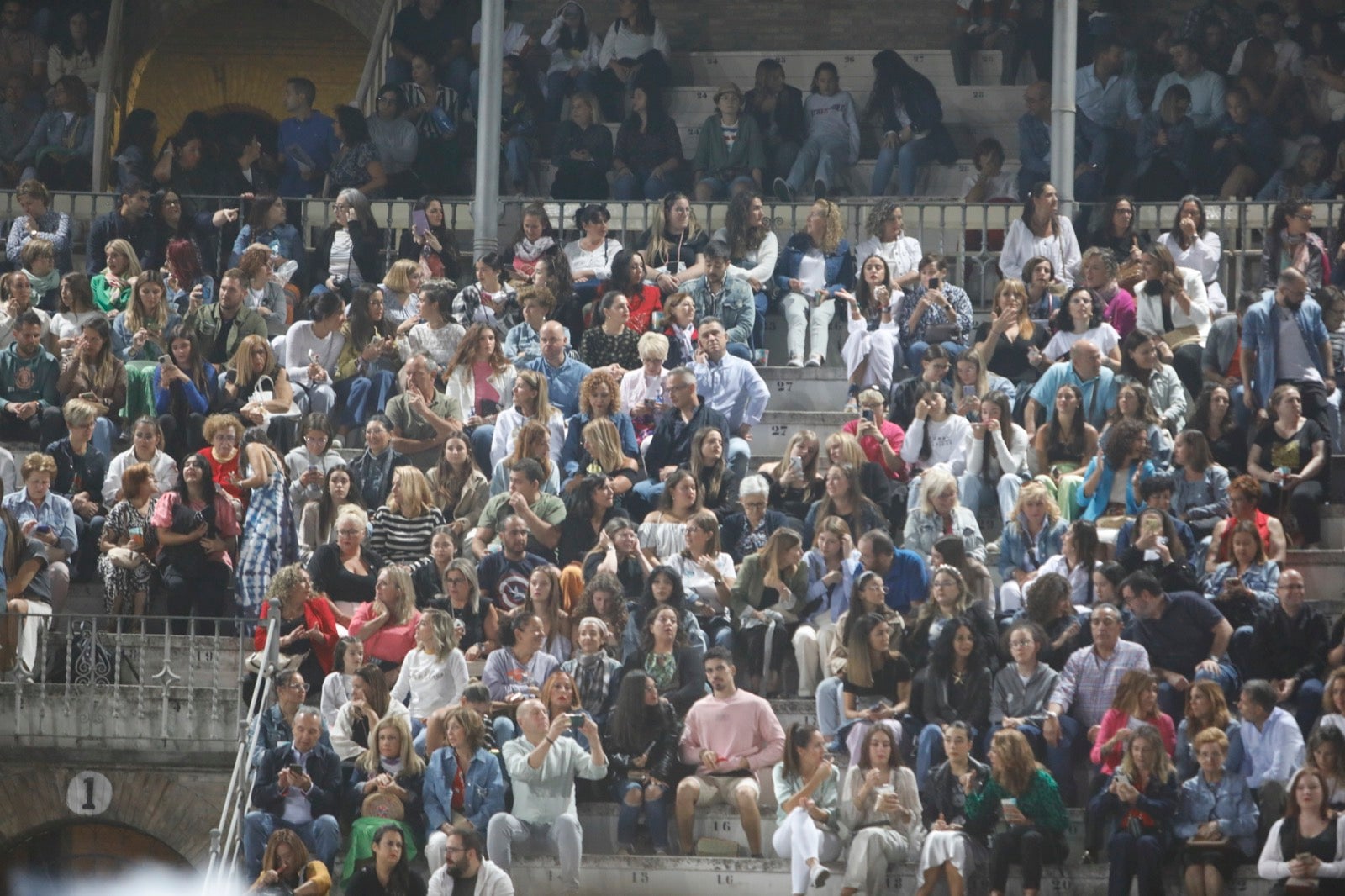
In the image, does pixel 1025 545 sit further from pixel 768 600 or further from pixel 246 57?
pixel 246 57

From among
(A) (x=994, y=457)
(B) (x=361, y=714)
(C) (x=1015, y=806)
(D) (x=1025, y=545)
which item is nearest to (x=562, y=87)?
(A) (x=994, y=457)

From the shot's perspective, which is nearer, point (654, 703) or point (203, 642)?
point (654, 703)

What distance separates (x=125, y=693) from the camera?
1566 cm

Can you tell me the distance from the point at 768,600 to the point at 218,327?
4963 millimetres

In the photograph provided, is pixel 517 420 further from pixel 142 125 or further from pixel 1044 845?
pixel 142 125

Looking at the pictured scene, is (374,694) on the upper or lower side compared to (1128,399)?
lower

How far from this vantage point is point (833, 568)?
15219 millimetres

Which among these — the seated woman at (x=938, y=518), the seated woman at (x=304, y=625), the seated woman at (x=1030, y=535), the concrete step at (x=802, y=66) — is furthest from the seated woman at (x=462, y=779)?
the concrete step at (x=802, y=66)

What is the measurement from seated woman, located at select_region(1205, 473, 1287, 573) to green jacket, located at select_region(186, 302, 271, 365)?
664cm

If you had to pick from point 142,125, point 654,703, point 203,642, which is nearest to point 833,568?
point 654,703

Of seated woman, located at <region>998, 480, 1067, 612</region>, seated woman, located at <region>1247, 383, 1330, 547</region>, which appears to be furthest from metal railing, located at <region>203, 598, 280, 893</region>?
seated woman, located at <region>1247, 383, 1330, 547</region>

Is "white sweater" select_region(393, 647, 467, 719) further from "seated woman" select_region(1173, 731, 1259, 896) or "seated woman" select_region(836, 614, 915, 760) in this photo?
"seated woman" select_region(1173, 731, 1259, 896)

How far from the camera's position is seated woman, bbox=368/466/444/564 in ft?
51.9

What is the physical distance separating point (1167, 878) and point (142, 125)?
1215cm
